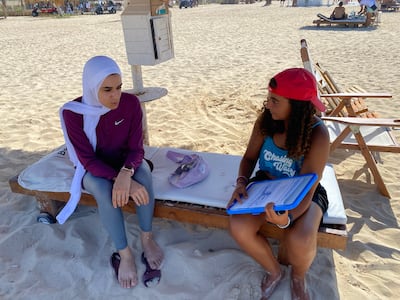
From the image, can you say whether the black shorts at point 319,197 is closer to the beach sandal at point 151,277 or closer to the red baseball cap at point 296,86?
the red baseball cap at point 296,86

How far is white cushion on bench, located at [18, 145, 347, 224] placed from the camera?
96.3 inches

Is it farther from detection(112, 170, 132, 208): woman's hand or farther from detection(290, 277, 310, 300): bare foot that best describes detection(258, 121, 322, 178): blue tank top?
detection(112, 170, 132, 208): woman's hand

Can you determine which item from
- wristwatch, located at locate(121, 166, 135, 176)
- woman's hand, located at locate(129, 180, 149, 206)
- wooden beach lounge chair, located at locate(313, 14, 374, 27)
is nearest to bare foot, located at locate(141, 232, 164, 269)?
woman's hand, located at locate(129, 180, 149, 206)

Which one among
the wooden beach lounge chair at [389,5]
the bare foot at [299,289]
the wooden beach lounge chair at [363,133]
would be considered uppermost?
the wooden beach lounge chair at [363,133]

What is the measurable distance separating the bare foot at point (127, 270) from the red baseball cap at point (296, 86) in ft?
4.64

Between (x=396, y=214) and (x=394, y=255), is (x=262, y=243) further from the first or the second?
(x=396, y=214)

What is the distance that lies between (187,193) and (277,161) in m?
0.69

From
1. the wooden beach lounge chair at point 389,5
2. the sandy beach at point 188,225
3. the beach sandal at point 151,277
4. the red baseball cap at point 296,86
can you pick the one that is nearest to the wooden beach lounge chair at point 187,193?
the sandy beach at point 188,225

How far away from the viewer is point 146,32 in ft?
10.7

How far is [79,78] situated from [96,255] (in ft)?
19.1

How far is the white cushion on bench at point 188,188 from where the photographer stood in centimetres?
245

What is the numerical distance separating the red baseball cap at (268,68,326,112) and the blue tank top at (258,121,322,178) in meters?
0.37

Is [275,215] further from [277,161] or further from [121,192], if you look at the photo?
[121,192]

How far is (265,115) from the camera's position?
2.23 m
